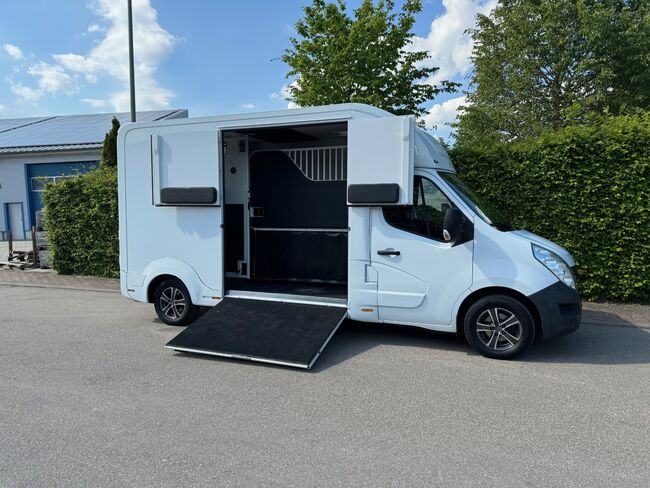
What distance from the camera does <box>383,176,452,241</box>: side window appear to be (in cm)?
537

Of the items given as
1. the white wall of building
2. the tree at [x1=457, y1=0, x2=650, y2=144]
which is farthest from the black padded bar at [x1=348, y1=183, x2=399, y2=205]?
the white wall of building

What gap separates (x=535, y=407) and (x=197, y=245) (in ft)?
14.6

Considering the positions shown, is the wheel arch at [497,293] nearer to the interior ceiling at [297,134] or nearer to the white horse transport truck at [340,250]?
the white horse transport truck at [340,250]

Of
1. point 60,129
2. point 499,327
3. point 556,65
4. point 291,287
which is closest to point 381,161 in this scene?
point 499,327

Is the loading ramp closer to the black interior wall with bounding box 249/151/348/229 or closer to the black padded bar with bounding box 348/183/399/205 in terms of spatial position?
the black padded bar with bounding box 348/183/399/205

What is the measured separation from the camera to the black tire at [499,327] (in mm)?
4977

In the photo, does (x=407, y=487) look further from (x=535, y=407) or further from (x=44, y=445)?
(x=44, y=445)

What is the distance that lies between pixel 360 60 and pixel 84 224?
314 inches

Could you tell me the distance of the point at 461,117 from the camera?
744 inches

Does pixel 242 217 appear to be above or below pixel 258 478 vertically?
above

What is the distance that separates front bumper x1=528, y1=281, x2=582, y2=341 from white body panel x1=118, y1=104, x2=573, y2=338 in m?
0.10

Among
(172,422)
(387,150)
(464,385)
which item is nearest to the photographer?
(172,422)

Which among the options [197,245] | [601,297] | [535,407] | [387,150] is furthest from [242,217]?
[601,297]

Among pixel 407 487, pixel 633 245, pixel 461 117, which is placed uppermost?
pixel 461 117
